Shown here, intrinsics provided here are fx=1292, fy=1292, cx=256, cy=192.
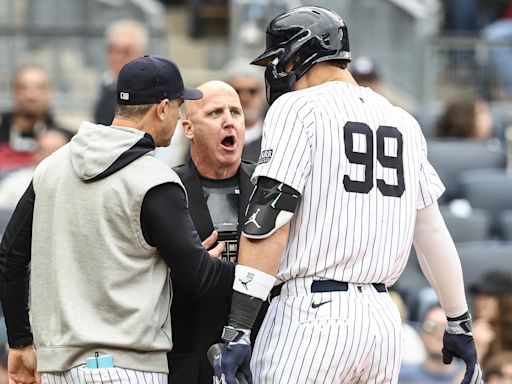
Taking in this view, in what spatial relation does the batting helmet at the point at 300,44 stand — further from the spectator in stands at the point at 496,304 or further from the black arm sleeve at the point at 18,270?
the spectator in stands at the point at 496,304

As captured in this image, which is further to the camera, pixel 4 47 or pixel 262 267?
pixel 4 47

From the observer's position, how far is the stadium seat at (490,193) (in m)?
9.16

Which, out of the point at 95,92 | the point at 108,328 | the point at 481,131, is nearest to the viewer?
the point at 108,328

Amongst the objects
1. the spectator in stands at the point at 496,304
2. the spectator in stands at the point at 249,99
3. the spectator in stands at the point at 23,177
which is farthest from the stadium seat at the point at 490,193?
the spectator in stands at the point at 23,177

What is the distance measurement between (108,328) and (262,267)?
20.7 inches

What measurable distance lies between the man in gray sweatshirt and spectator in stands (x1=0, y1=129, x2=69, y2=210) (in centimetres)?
398

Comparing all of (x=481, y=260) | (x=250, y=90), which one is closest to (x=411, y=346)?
(x=481, y=260)

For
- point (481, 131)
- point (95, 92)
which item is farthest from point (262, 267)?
point (95, 92)

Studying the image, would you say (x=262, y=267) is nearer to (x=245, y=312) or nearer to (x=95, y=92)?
(x=245, y=312)

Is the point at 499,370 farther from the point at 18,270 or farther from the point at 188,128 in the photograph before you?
the point at 18,270

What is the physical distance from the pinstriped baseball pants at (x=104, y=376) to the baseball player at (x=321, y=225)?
254mm

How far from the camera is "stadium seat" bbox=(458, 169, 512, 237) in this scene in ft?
30.1

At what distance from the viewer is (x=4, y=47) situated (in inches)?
445

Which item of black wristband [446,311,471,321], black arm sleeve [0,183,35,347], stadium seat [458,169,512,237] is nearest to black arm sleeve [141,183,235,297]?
black arm sleeve [0,183,35,347]
